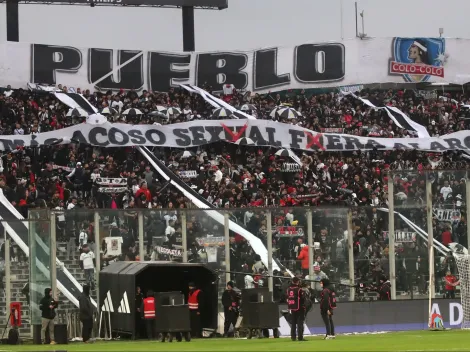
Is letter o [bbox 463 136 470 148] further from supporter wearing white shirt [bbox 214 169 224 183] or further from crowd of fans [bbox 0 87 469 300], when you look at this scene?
supporter wearing white shirt [bbox 214 169 224 183]

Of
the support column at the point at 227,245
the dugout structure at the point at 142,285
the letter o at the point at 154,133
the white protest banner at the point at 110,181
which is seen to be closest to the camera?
the dugout structure at the point at 142,285

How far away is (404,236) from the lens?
40750mm

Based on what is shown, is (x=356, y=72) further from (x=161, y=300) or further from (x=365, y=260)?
(x=161, y=300)

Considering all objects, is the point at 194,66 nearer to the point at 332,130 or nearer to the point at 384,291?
the point at 332,130

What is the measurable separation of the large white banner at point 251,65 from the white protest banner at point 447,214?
28454 mm

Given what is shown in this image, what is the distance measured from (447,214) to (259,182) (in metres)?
15.7

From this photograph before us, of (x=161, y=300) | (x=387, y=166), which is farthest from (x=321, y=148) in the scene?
(x=161, y=300)

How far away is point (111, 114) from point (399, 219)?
2208cm

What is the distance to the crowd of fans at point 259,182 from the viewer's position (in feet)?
128

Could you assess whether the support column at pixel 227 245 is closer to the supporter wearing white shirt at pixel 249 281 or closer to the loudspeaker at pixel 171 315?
the supporter wearing white shirt at pixel 249 281

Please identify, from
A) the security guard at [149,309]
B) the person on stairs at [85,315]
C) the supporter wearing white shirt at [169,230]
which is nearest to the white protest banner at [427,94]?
the supporter wearing white shirt at [169,230]

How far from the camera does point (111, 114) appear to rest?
6025 centimetres

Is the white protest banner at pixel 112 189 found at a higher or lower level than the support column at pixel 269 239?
higher

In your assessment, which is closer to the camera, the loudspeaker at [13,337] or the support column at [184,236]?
the loudspeaker at [13,337]
